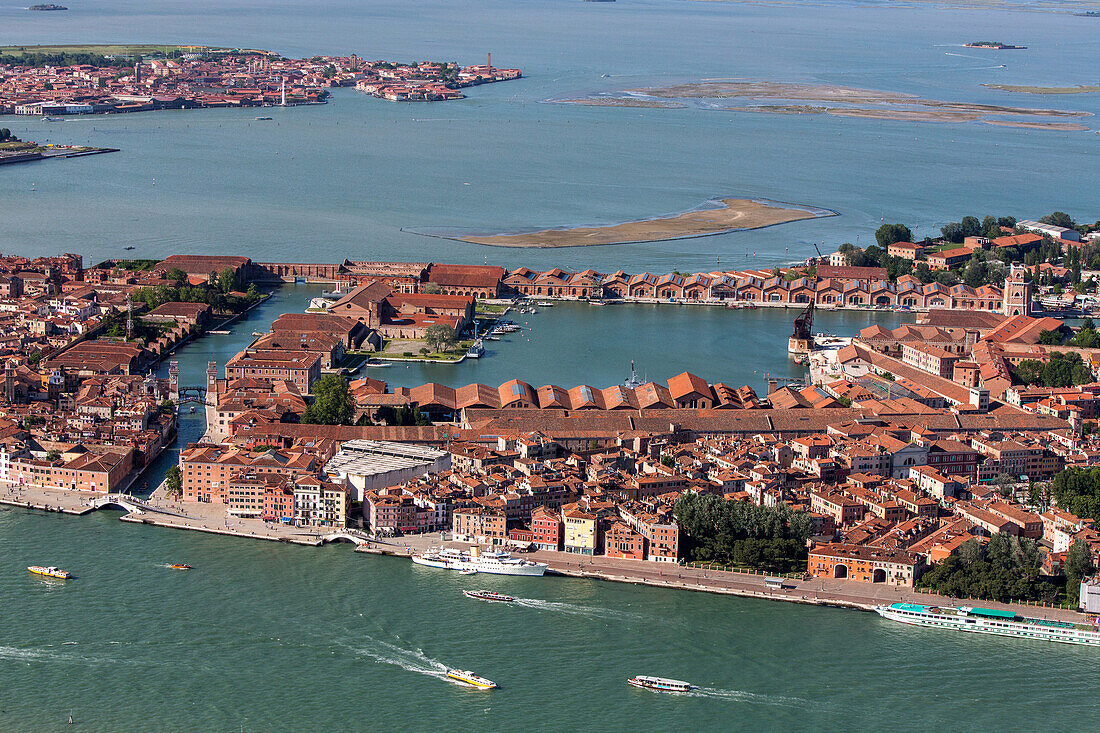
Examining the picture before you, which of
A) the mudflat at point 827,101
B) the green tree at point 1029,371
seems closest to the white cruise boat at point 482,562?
the green tree at point 1029,371

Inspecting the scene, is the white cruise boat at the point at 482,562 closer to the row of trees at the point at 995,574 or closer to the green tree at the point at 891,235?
the row of trees at the point at 995,574

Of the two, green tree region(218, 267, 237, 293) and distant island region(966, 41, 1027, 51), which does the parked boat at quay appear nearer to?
green tree region(218, 267, 237, 293)

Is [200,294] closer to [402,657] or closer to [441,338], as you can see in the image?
[441,338]

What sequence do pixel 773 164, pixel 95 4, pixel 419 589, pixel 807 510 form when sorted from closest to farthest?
pixel 419 589 < pixel 807 510 < pixel 773 164 < pixel 95 4

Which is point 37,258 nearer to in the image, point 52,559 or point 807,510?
point 52,559

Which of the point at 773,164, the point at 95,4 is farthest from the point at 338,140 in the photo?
the point at 95,4
